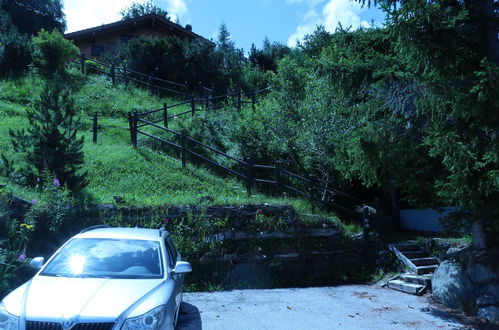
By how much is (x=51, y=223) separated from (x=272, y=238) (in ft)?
14.5

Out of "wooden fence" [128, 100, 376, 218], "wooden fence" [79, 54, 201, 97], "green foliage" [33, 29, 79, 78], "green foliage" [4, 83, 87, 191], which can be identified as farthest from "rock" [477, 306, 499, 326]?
"green foliage" [33, 29, 79, 78]

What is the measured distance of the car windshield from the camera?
5.16 metres

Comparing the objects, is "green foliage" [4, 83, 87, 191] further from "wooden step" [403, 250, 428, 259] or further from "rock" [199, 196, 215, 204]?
"wooden step" [403, 250, 428, 259]

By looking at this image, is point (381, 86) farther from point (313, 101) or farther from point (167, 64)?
point (167, 64)

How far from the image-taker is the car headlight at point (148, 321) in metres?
4.23

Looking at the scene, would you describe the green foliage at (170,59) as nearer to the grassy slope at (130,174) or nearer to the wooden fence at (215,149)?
the wooden fence at (215,149)

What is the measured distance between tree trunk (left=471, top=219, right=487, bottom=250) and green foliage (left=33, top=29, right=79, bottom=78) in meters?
20.4

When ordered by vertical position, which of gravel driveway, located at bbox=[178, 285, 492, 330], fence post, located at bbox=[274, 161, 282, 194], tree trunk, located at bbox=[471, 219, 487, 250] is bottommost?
gravel driveway, located at bbox=[178, 285, 492, 330]

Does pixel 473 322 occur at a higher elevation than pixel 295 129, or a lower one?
lower

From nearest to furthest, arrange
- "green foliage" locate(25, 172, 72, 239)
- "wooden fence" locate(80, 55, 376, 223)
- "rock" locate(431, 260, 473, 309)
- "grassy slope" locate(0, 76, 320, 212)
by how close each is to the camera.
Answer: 1. "rock" locate(431, 260, 473, 309)
2. "green foliage" locate(25, 172, 72, 239)
3. "grassy slope" locate(0, 76, 320, 212)
4. "wooden fence" locate(80, 55, 376, 223)

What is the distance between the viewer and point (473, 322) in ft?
Answer: 22.3

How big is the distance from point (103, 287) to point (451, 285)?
591 centimetres

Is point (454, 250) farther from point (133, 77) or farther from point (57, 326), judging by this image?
point (133, 77)

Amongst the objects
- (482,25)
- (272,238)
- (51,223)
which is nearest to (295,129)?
(272,238)
